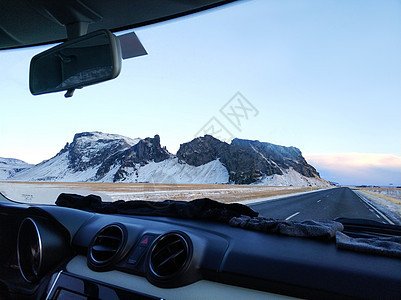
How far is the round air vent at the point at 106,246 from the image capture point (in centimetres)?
206

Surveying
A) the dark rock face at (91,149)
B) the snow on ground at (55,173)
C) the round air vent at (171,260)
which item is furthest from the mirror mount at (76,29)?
the snow on ground at (55,173)

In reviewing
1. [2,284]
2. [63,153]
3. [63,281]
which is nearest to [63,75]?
[63,281]

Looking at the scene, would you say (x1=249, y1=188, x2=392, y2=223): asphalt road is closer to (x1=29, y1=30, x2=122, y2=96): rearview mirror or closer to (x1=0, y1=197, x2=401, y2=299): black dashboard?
(x1=0, y1=197, x2=401, y2=299): black dashboard

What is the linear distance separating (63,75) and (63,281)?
143cm

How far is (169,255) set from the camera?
6.21 feet

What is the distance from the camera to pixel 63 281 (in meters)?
2.03

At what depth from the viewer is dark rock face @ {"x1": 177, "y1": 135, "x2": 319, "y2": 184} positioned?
3.29 m

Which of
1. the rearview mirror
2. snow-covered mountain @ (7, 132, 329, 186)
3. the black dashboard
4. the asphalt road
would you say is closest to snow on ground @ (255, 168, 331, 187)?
snow-covered mountain @ (7, 132, 329, 186)

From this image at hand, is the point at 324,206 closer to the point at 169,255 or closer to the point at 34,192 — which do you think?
the point at 169,255

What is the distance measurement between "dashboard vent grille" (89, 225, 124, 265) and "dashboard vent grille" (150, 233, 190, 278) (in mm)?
326

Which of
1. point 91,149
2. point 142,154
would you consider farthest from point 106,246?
point 91,149

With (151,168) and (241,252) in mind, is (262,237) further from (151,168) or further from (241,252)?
(151,168)

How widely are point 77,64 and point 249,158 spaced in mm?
2046

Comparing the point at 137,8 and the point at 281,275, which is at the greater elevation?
the point at 137,8
